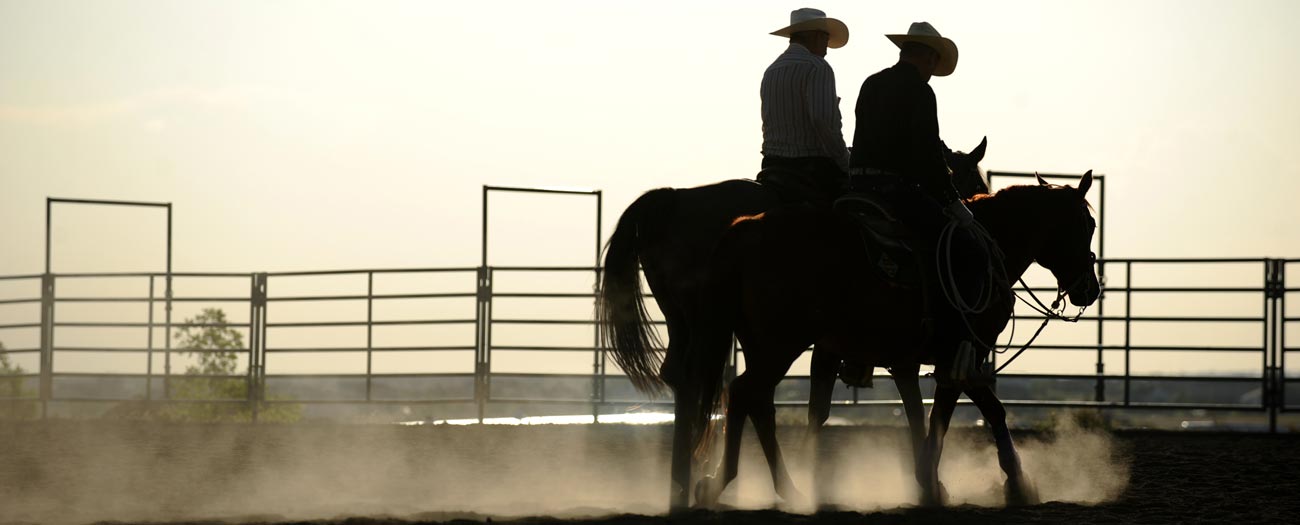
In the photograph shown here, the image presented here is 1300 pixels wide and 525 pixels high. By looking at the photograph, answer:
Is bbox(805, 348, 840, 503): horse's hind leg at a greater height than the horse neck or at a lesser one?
lesser

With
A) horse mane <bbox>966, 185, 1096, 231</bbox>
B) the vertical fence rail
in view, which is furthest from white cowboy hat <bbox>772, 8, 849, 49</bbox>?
the vertical fence rail

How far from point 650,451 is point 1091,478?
3218 mm

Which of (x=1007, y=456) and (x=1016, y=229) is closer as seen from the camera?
(x=1007, y=456)

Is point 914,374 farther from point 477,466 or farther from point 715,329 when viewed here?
point 477,466

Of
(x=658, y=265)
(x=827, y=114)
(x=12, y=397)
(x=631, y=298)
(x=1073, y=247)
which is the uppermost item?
(x=827, y=114)

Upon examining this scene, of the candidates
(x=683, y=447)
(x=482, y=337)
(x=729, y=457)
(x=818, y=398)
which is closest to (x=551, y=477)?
(x=818, y=398)

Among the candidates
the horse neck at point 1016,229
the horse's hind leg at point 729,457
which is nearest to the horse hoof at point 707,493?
the horse's hind leg at point 729,457

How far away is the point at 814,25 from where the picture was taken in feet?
23.5

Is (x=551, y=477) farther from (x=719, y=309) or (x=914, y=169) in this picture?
(x=914, y=169)

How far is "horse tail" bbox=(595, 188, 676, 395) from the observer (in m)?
6.79

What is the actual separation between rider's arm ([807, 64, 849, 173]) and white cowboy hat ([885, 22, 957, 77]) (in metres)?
0.40

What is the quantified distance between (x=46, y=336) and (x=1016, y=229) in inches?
454

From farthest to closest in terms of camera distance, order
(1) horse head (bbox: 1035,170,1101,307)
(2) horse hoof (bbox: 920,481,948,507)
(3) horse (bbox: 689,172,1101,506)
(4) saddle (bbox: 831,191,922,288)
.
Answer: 1. (1) horse head (bbox: 1035,170,1101,307)
2. (2) horse hoof (bbox: 920,481,948,507)
3. (4) saddle (bbox: 831,191,922,288)
4. (3) horse (bbox: 689,172,1101,506)

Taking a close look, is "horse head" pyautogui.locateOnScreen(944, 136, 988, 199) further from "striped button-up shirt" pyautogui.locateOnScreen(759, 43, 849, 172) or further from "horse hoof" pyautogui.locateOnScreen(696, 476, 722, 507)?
"horse hoof" pyautogui.locateOnScreen(696, 476, 722, 507)
